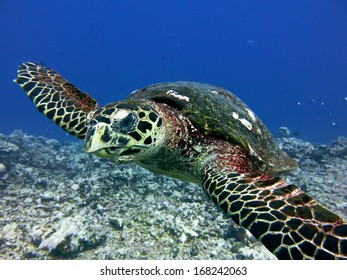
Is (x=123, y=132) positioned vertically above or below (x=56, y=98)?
below

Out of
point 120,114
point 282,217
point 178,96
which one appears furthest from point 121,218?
point 282,217

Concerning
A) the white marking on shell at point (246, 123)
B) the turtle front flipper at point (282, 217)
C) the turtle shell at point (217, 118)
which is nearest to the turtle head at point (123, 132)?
the turtle shell at point (217, 118)

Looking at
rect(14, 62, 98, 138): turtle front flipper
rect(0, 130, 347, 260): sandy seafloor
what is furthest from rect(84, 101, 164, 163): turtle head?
rect(0, 130, 347, 260): sandy seafloor

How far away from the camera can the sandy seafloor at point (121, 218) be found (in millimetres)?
3803

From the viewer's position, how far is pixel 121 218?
Result: 445 centimetres

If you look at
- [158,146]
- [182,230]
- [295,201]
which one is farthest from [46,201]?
[295,201]

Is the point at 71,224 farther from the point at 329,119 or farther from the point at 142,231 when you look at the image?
the point at 329,119

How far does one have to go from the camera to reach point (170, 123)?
3.06m

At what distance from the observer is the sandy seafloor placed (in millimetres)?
3803

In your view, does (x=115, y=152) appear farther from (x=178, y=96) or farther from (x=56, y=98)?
(x=56, y=98)

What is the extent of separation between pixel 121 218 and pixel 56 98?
246cm

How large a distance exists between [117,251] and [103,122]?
2.42m

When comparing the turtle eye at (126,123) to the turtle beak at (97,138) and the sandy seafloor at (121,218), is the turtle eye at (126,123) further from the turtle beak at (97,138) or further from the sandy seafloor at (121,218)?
the sandy seafloor at (121,218)

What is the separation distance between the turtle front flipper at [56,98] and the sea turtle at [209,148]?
1 centimetres
